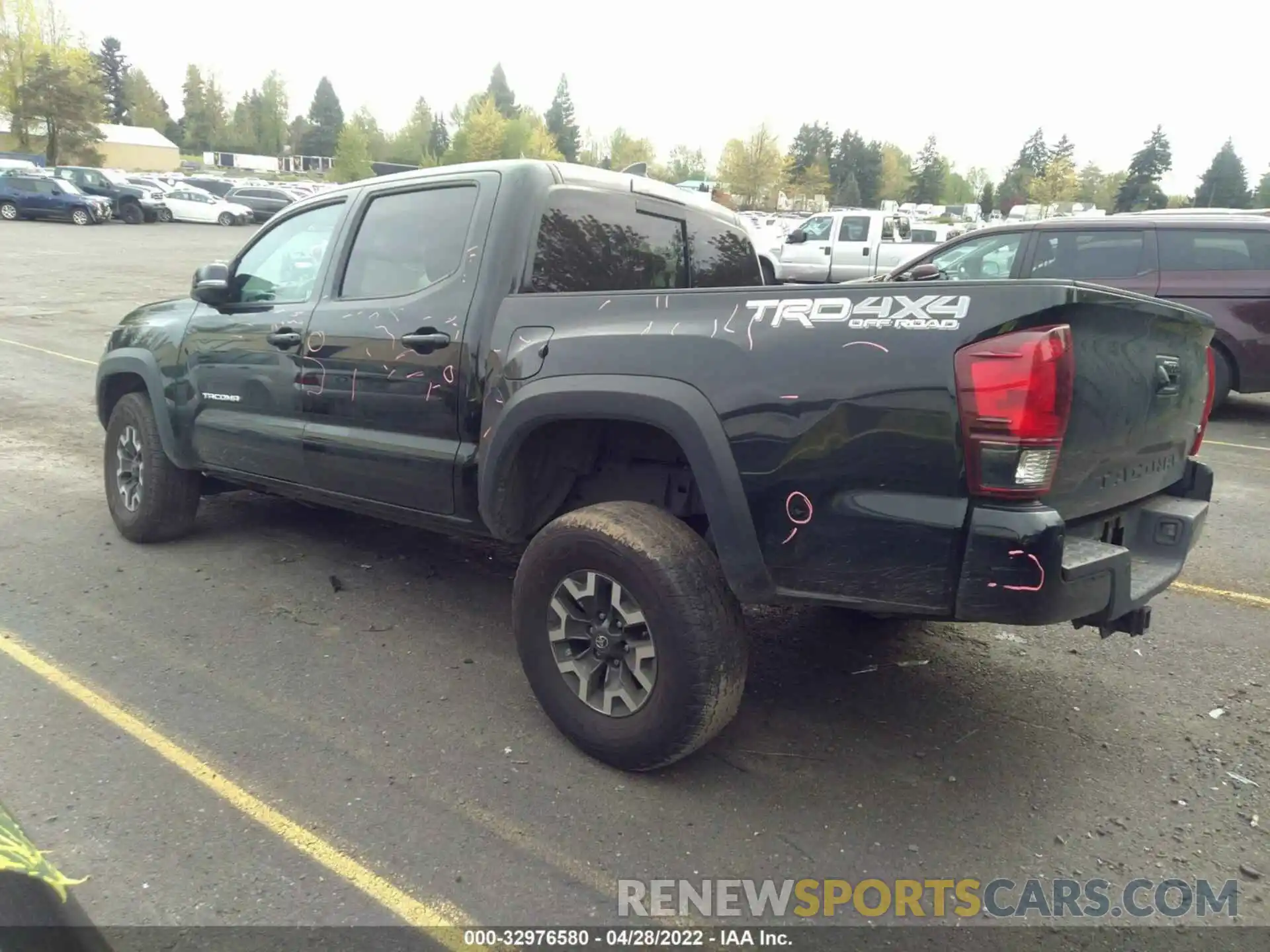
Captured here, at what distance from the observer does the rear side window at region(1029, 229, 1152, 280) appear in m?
8.82

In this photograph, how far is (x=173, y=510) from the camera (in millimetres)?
5141

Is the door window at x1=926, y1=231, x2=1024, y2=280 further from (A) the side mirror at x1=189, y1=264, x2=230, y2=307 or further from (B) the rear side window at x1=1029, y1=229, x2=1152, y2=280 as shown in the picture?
(A) the side mirror at x1=189, y1=264, x2=230, y2=307

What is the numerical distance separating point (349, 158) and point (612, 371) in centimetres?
6695

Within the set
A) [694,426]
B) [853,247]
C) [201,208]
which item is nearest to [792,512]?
[694,426]

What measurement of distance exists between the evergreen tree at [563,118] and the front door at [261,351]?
4263 inches

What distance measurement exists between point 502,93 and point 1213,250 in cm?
11756

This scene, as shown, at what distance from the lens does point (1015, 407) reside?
234 centimetres

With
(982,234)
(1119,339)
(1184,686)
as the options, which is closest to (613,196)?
(1119,339)

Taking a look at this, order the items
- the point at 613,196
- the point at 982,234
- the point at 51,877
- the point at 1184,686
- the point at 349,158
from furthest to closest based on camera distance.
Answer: the point at 349,158
the point at 982,234
the point at 613,196
the point at 1184,686
the point at 51,877

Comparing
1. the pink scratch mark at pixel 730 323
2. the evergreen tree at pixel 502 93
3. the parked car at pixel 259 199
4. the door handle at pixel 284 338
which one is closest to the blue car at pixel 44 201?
the parked car at pixel 259 199

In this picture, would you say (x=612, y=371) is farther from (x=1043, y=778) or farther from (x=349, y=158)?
(x=349, y=158)

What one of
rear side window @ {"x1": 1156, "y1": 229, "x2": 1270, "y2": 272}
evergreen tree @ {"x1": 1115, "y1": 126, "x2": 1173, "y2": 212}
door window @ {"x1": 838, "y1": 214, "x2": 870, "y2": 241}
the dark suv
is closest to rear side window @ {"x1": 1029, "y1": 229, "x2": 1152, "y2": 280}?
the dark suv

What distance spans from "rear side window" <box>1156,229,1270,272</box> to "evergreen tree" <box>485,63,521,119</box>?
340 feet

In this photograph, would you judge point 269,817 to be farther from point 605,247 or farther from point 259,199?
point 259,199
